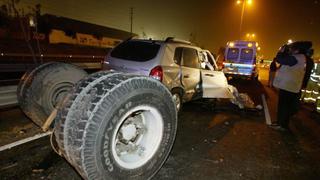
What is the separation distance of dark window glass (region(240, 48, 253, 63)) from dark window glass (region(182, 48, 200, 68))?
10.5 m

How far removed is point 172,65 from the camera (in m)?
5.95

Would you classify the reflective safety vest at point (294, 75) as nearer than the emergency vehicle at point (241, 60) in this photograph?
Yes

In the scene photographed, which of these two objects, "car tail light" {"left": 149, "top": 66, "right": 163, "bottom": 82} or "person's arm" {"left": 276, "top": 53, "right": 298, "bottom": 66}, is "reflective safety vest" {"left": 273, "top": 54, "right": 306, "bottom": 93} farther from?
"car tail light" {"left": 149, "top": 66, "right": 163, "bottom": 82}

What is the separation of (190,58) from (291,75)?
8.10 feet

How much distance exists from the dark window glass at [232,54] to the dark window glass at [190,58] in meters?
10.6

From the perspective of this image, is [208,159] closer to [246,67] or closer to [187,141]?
[187,141]

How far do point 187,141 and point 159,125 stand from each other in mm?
1811

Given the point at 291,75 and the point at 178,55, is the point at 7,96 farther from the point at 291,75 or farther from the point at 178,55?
the point at 291,75

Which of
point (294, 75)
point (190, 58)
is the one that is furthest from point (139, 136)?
point (294, 75)

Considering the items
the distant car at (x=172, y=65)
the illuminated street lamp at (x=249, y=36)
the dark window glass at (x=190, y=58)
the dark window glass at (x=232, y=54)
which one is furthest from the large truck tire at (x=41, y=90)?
the illuminated street lamp at (x=249, y=36)

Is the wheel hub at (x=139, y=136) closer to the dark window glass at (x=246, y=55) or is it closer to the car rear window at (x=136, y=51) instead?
the car rear window at (x=136, y=51)

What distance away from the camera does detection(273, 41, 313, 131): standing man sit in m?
5.74

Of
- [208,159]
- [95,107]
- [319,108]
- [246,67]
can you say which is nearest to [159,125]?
[95,107]

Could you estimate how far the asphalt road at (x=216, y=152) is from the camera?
3486 mm
